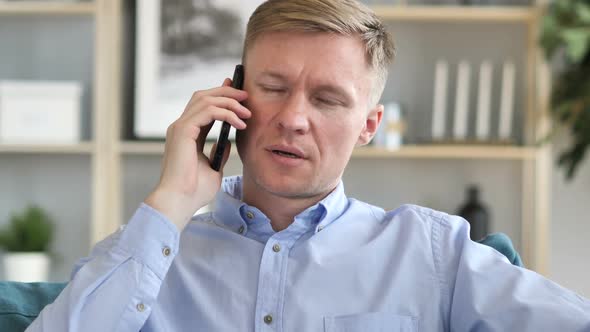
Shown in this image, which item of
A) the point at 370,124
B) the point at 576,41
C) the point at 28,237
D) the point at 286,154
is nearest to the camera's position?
the point at 286,154

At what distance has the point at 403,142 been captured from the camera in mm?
3963

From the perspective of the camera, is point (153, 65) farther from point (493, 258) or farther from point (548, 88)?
point (493, 258)

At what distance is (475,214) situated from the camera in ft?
12.4

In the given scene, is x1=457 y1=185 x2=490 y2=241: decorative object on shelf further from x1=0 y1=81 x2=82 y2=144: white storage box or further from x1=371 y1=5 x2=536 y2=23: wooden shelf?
x1=0 y1=81 x2=82 y2=144: white storage box

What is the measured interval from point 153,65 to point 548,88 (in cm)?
169

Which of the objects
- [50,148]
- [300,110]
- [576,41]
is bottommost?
[50,148]

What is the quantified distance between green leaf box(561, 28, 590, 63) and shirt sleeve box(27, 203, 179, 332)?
264cm

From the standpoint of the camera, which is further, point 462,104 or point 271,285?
point 462,104

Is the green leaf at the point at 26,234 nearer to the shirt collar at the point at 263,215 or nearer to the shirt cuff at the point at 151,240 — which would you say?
the shirt collar at the point at 263,215

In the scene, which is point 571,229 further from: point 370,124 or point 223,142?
point 223,142

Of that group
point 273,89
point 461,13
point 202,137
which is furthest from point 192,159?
point 461,13

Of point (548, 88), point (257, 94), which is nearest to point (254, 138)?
point (257, 94)

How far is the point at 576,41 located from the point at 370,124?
7.43 ft

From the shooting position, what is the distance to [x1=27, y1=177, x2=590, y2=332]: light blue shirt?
53.4 inches
